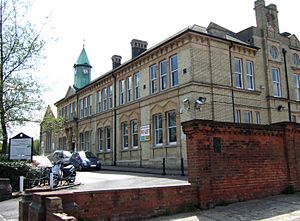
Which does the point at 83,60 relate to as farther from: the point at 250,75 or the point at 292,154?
the point at 292,154

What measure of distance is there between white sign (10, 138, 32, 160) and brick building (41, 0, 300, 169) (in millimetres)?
9911

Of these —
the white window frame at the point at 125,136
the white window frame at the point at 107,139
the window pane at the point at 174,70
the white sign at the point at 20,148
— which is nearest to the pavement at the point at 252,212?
the white sign at the point at 20,148

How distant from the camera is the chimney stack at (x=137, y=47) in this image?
31.0 m

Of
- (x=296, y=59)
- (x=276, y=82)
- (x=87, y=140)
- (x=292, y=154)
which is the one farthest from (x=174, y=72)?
(x=87, y=140)

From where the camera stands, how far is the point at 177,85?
22.6m

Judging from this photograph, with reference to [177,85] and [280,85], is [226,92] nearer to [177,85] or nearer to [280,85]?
[177,85]

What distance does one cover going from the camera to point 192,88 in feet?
69.4

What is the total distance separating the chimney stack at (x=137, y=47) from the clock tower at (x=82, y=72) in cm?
1629

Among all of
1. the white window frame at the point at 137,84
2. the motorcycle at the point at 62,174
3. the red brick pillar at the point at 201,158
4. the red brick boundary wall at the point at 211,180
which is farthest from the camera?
the white window frame at the point at 137,84

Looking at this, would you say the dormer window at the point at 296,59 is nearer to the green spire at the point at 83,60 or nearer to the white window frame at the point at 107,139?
the white window frame at the point at 107,139

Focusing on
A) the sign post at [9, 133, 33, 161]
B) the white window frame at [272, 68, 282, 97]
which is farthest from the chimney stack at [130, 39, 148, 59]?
the sign post at [9, 133, 33, 161]

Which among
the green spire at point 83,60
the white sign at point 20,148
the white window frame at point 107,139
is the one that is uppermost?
the green spire at point 83,60

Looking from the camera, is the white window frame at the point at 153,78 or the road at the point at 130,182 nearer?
the road at the point at 130,182

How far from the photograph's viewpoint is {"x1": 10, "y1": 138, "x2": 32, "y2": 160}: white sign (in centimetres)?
1527
